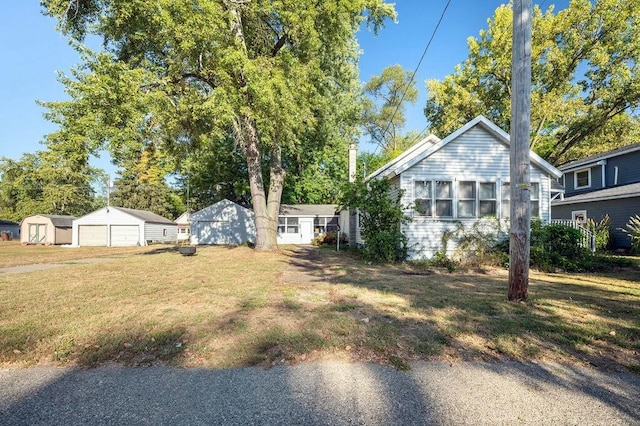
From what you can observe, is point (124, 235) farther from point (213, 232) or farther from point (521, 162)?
point (521, 162)

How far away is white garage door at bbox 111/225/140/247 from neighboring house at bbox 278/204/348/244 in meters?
13.2

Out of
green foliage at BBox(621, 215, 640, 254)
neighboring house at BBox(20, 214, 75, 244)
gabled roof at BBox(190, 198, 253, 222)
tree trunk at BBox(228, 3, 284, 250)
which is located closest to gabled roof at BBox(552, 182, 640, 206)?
green foliage at BBox(621, 215, 640, 254)

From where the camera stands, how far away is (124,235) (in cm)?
3005

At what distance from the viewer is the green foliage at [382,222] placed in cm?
1209

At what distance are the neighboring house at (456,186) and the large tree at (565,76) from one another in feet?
41.3

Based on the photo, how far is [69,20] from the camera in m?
13.2

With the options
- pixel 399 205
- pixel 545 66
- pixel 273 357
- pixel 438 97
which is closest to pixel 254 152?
pixel 399 205

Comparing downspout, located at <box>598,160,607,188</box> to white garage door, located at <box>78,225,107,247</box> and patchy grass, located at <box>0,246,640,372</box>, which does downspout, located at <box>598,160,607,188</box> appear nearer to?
patchy grass, located at <box>0,246,640,372</box>

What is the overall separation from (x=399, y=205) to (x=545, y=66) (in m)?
17.3

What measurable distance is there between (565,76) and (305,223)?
21189 millimetres

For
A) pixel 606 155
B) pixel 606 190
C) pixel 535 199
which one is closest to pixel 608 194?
pixel 606 190

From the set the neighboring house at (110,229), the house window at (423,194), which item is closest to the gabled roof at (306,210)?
the neighboring house at (110,229)

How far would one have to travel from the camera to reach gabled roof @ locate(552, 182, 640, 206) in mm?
16266

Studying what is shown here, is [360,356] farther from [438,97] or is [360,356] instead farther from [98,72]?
[438,97]
